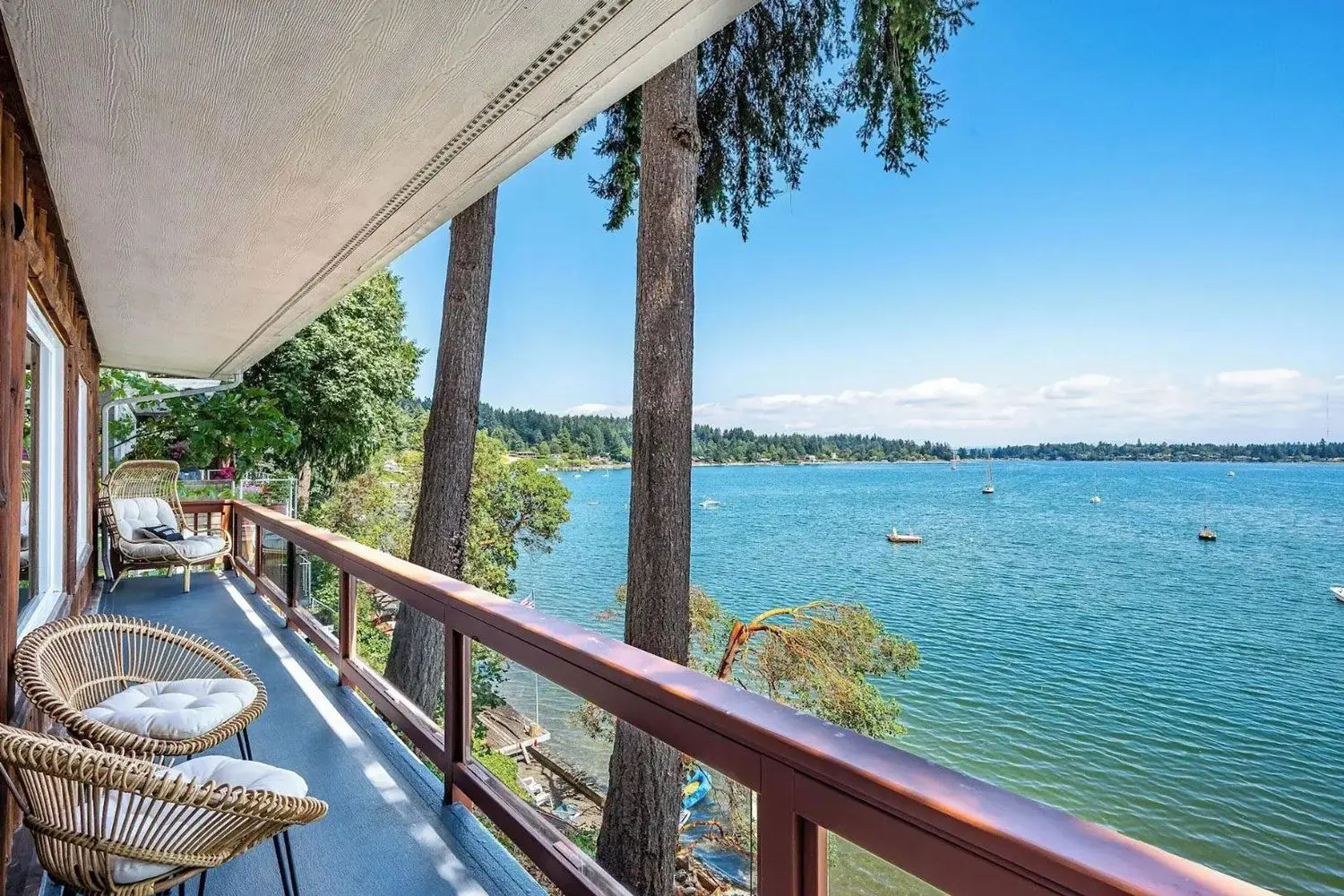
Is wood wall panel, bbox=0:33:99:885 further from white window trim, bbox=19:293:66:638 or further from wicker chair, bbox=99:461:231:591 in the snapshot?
wicker chair, bbox=99:461:231:591

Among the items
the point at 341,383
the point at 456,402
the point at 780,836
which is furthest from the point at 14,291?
the point at 341,383

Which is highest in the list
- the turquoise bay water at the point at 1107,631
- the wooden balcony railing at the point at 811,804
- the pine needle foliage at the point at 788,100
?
the pine needle foliage at the point at 788,100

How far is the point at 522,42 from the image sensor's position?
1.59 m

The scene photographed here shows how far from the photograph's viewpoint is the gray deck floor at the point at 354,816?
2258mm

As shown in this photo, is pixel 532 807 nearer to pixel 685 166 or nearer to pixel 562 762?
pixel 562 762

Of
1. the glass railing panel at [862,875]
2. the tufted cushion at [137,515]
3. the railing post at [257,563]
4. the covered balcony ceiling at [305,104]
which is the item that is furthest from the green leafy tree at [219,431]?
the glass railing panel at [862,875]

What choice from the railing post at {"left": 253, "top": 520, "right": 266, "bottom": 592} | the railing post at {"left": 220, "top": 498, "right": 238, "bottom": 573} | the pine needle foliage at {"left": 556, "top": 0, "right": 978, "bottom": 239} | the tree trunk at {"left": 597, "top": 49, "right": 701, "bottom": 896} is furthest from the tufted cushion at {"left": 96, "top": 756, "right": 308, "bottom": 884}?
the railing post at {"left": 220, "top": 498, "right": 238, "bottom": 573}

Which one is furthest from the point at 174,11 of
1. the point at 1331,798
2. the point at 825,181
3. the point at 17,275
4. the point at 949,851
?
the point at 825,181

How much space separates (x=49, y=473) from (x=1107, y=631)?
80.9 ft

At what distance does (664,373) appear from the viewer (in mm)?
4988

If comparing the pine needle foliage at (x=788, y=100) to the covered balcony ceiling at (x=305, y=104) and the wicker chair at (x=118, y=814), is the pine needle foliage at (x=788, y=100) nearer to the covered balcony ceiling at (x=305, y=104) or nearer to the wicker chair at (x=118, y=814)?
the covered balcony ceiling at (x=305, y=104)

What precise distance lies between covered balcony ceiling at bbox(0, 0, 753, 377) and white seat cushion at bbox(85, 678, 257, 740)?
5.62 ft

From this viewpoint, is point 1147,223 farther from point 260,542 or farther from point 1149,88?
point 260,542

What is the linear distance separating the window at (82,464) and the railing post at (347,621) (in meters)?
2.44
